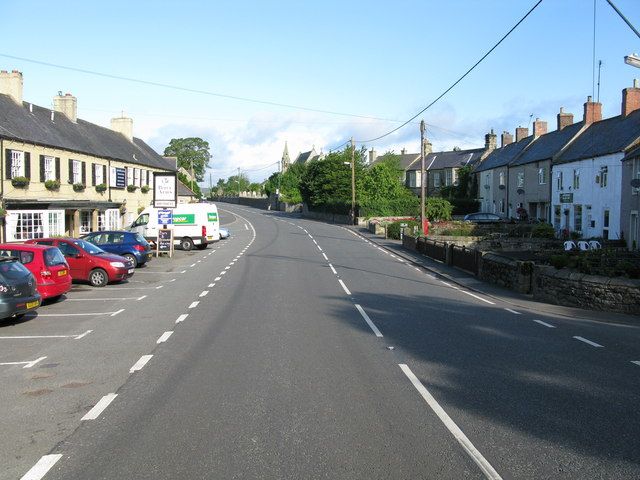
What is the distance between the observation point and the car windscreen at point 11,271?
1288 cm

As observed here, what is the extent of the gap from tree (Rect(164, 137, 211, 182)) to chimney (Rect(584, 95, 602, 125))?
89.6 metres

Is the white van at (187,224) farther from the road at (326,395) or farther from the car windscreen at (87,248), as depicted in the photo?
the road at (326,395)

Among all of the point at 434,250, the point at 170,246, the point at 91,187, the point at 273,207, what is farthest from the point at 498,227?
the point at 273,207

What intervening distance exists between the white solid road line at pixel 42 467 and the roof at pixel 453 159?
254 ft

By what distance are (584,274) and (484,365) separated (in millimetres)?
8749

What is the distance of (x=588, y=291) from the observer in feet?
52.6

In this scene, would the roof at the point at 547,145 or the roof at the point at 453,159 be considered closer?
the roof at the point at 547,145

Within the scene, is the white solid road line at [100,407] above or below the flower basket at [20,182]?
below

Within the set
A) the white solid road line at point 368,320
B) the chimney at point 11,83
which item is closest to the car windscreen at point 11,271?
the white solid road line at point 368,320

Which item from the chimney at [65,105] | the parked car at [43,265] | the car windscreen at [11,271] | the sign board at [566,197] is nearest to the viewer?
the car windscreen at [11,271]

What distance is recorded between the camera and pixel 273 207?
113625mm

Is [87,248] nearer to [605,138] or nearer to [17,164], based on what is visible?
[17,164]

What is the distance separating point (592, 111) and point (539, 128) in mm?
10463

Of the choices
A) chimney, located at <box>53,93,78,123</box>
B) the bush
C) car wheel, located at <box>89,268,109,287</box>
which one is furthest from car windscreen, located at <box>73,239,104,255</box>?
the bush
